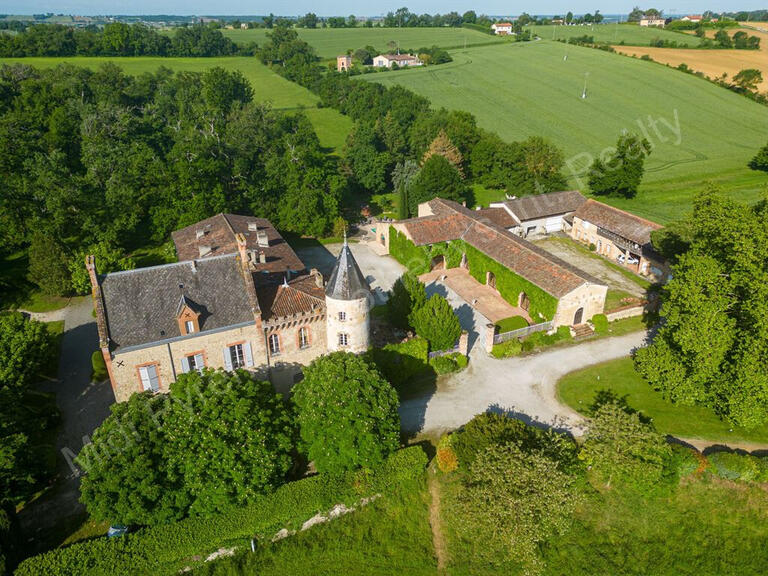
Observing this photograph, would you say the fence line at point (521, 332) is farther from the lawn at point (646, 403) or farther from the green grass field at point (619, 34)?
the green grass field at point (619, 34)

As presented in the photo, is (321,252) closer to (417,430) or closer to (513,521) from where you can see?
(417,430)

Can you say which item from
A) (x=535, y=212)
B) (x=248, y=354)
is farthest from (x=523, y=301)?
(x=248, y=354)

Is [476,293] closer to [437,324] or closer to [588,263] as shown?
[437,324]

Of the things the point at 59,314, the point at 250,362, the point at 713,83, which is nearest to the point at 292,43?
the point at 713,83

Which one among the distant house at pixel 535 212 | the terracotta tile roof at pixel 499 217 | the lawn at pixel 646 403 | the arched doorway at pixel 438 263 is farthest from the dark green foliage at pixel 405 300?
the distant house at pixel 535 212

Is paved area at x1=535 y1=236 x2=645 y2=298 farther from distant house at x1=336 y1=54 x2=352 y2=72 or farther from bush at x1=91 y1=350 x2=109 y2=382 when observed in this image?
distant house at x1=336 y1=54 x2=352 y2=72

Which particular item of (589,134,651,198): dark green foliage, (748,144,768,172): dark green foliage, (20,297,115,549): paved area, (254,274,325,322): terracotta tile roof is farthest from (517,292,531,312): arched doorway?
(748,144,768,172): dark green foliage
